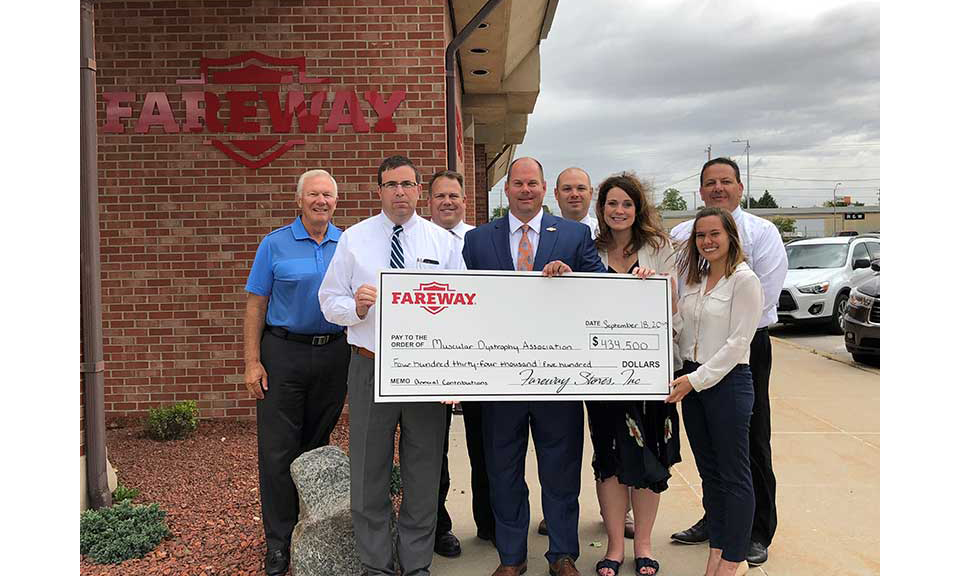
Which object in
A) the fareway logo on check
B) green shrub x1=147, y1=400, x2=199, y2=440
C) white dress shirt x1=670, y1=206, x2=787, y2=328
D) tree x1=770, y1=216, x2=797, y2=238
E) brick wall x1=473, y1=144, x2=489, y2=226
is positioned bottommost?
green shrub x1=147, y1=400, x2=199, y2=440

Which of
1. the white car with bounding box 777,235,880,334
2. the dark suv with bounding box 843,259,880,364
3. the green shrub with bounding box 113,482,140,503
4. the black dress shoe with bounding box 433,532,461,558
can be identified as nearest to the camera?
the black dress shoe with bounding box 433,532,461,558

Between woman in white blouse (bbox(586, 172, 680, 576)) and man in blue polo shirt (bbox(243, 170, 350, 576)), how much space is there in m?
1.51

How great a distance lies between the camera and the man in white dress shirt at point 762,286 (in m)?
4.22

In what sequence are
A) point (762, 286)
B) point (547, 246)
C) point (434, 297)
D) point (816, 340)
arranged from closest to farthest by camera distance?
point (434, 297), point (547, 246), point (762, 286), point (816, 340)

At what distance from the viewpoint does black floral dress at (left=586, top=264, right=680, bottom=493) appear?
13.0ft

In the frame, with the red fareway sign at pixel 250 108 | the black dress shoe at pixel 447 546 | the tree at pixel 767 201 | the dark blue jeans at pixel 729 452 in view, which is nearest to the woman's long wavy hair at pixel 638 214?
the dark blue jeans at pixel 729 452

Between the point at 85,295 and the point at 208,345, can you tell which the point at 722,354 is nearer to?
the point at 85,295

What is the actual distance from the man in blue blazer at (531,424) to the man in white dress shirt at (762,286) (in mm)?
771

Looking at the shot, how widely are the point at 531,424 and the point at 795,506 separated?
2374mm

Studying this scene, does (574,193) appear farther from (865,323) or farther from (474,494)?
(865,323)

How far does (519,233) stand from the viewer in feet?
13.4

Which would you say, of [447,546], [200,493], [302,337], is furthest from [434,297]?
[200,493]

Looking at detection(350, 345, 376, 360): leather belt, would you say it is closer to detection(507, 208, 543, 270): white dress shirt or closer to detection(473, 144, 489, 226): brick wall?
detection(507, 208, 543, 270): white dress shirt

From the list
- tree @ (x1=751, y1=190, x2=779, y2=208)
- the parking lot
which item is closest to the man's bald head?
the parking lot
